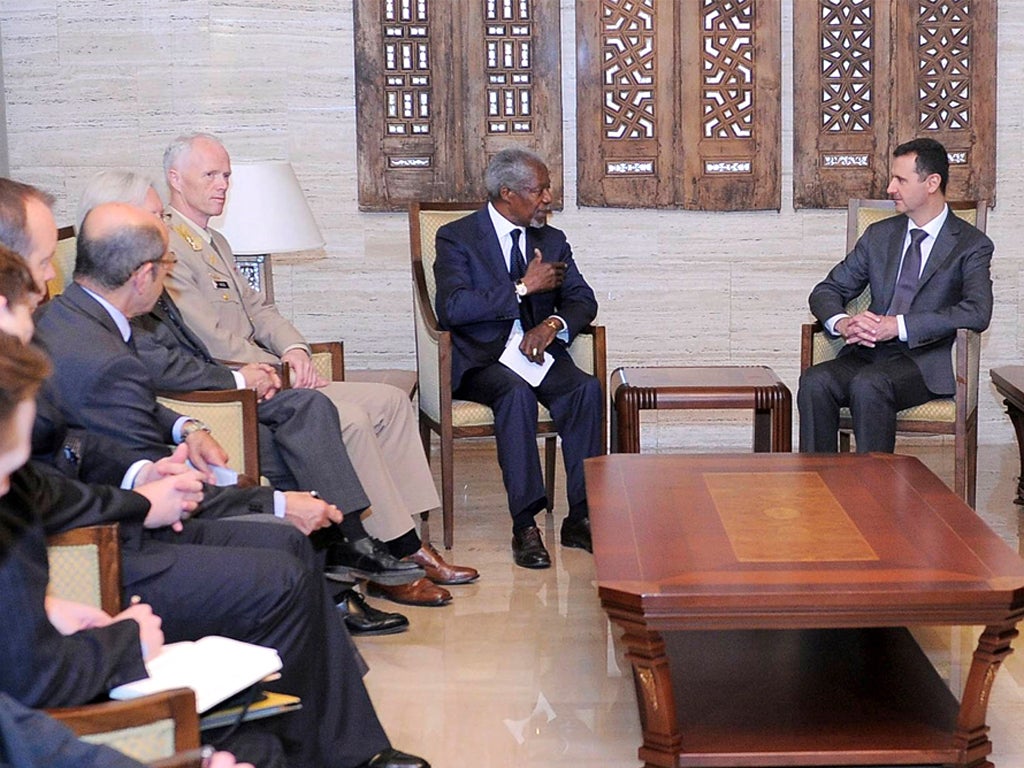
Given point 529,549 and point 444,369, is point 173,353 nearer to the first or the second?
point 444,369

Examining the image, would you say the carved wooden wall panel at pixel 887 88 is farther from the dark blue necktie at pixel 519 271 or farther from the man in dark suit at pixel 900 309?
the dark blue necktie at pixel 519 271

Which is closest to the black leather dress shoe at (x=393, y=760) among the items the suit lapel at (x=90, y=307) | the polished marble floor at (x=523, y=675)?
the polished marble floor at (x=523, y=675)

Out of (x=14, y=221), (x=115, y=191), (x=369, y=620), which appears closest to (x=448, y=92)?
(x=115, y=191)

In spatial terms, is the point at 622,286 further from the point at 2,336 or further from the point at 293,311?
the point at 2,336

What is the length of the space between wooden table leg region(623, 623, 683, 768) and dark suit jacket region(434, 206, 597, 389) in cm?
225

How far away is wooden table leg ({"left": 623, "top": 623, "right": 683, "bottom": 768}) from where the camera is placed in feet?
10.4

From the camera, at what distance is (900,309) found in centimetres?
553

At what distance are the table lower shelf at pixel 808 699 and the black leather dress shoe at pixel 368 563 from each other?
0.88 meters

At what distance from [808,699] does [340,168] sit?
3842 millimetres

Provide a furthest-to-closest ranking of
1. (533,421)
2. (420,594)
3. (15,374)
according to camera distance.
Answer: (533,421)
(420,594)
(15,374)

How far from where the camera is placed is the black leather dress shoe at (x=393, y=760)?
3.09m

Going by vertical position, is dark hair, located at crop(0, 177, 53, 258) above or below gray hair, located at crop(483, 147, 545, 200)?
below

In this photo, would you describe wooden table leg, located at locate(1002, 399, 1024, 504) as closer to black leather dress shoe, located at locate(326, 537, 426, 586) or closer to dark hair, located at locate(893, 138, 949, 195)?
dark hair, located at locate(893, 138, 949, 195)

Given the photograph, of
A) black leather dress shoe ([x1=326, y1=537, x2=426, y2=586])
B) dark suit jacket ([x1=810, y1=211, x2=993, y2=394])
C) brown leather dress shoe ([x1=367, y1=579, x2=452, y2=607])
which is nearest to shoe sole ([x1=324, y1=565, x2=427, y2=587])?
black leather dress shoe ([x1=326, y1=537, x2=426, y2=586])
